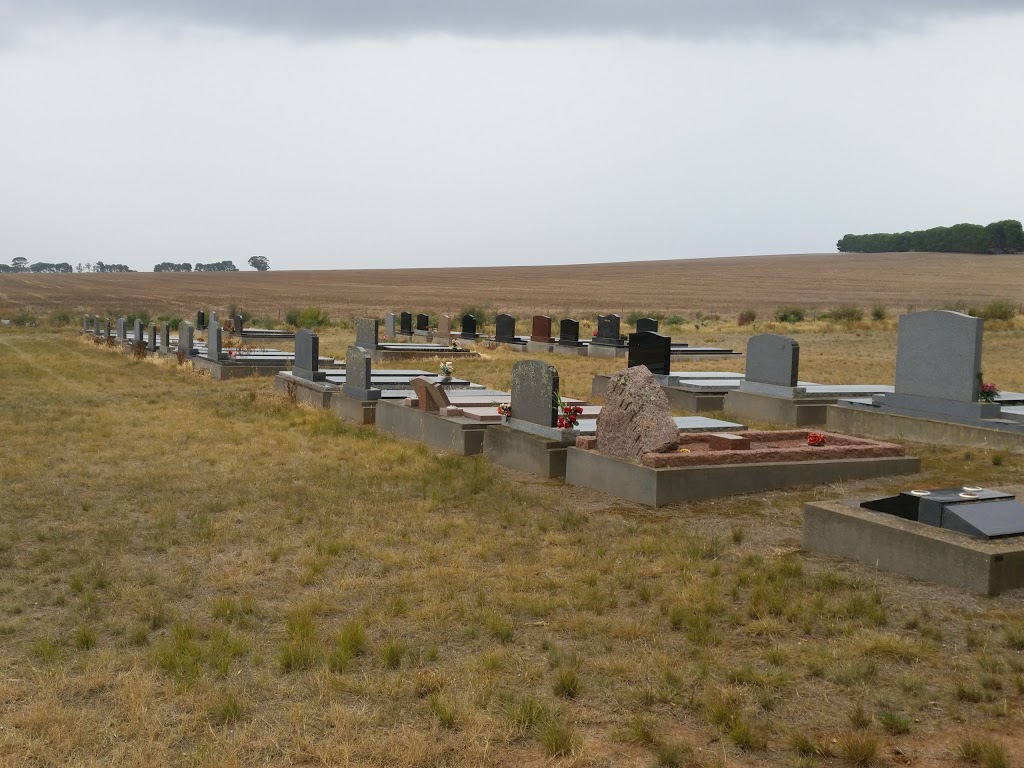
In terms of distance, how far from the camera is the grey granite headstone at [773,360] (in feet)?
55.3

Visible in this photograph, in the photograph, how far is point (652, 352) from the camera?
18906 millimetres

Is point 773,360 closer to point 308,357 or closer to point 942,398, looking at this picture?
point 942,398

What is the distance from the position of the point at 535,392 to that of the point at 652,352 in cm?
658

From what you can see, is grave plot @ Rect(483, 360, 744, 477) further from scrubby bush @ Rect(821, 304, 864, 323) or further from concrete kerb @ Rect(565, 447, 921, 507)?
scrubby bush @ Rect(821, 304, 864, 323)

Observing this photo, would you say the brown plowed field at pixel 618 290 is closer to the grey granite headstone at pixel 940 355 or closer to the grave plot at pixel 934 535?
the grey granite headstone at pixel 940 355

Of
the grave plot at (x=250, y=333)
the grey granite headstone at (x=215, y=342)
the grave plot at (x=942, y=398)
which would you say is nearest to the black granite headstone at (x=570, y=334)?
the grey granite headstone at (x=215, y=342)

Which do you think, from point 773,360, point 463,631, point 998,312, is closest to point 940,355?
point 773,360

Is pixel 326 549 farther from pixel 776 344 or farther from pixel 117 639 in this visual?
pixel 776 344

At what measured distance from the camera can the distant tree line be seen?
123812 mm

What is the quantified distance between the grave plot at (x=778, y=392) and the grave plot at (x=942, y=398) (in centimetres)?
128

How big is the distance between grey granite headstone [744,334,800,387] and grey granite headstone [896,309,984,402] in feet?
6.77

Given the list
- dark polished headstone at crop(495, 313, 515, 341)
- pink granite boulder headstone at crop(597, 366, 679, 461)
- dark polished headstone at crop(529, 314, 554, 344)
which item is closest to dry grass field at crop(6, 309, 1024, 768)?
pink granite boulder headstone at crop(597, 366, 679, 461)

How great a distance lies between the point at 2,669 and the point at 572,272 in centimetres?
12460

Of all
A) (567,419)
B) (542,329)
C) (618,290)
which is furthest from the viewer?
(618,290)
